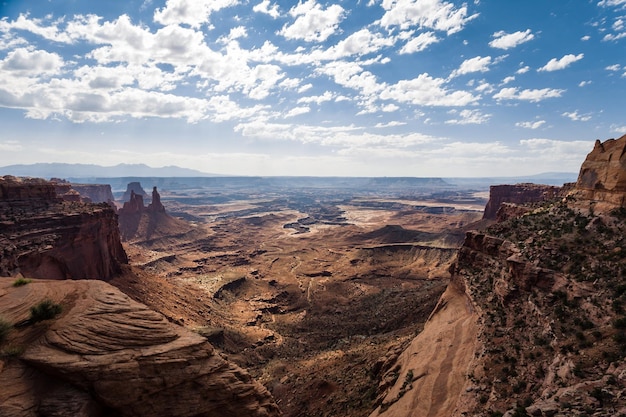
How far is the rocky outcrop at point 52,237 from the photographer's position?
3956 cm

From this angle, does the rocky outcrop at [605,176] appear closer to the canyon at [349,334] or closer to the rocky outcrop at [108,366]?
the canyon at [349,334]

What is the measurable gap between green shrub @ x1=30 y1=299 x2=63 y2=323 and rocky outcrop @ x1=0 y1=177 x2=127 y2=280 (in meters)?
26.7

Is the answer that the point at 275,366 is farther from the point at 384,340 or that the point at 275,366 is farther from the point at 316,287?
the point at 316,287

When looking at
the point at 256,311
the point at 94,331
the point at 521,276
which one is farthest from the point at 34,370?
the point at 256,311

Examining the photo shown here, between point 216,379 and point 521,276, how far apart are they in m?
24.4

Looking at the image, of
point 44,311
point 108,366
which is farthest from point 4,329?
point 108,366

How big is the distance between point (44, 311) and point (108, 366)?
174 inches

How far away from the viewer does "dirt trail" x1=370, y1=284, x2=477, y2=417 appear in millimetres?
22000

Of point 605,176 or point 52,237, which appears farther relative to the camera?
point 52,237

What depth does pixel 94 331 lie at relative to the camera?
14.1m

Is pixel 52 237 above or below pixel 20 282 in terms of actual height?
below

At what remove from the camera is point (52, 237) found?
4497 centimetres

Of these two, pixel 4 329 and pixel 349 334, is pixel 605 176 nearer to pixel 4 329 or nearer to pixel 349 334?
pixel 349 334

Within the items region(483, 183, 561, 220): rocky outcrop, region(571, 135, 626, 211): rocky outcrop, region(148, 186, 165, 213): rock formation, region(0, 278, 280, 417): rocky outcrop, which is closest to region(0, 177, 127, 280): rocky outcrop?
region(0, 278, 280, 417): rocky outcrop
